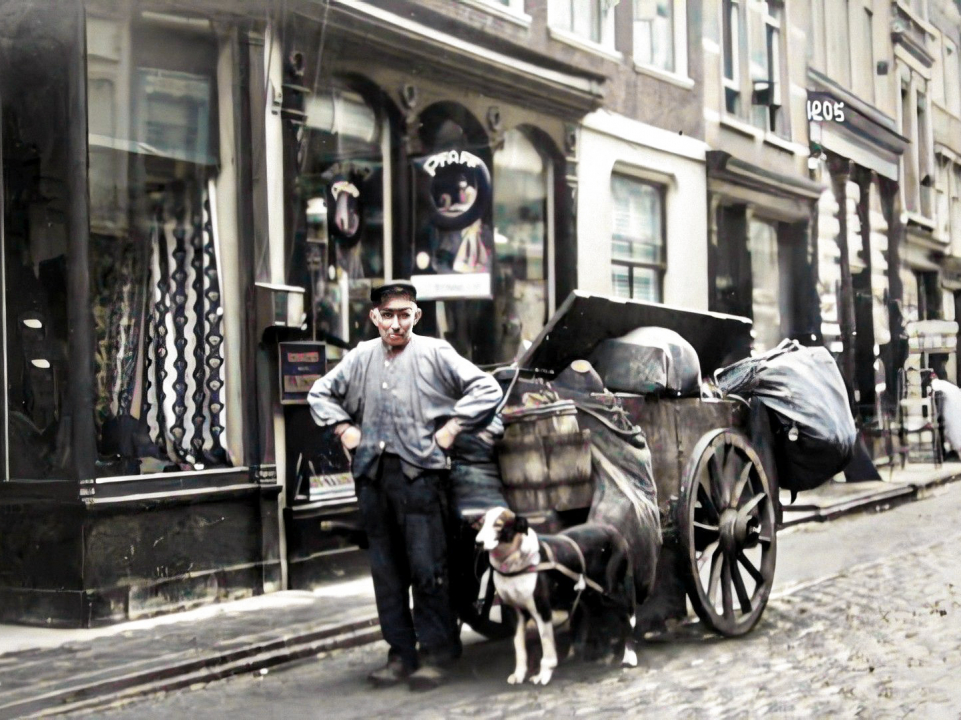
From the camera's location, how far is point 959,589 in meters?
9.52

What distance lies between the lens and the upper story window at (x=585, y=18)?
15.2m

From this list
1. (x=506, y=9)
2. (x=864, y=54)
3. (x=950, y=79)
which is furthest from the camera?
(x=950, y=79)

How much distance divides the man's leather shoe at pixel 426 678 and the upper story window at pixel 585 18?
31.9 ft

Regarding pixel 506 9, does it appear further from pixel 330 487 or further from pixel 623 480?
pixel 623 480

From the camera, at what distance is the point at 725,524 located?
7848 mm

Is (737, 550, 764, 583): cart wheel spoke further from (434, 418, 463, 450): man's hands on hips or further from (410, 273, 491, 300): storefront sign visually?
(410, 273, 491, 300): storefront sign

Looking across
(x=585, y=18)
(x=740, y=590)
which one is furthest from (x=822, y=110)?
(x=740, y=590)

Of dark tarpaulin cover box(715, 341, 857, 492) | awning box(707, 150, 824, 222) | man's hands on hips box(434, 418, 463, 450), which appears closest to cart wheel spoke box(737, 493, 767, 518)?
dark tarpaulin cover box(715, 341, 857, 492)

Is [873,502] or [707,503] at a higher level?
[707,503]

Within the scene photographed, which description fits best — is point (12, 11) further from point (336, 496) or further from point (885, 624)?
point (885, 624)

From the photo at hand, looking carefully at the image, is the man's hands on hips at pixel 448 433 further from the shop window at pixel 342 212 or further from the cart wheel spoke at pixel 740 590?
the shop window at pixel 342 212

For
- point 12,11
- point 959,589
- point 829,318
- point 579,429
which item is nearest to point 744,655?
point 579,429

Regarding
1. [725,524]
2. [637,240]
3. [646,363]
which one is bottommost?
[725,524]

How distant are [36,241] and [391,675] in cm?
417
